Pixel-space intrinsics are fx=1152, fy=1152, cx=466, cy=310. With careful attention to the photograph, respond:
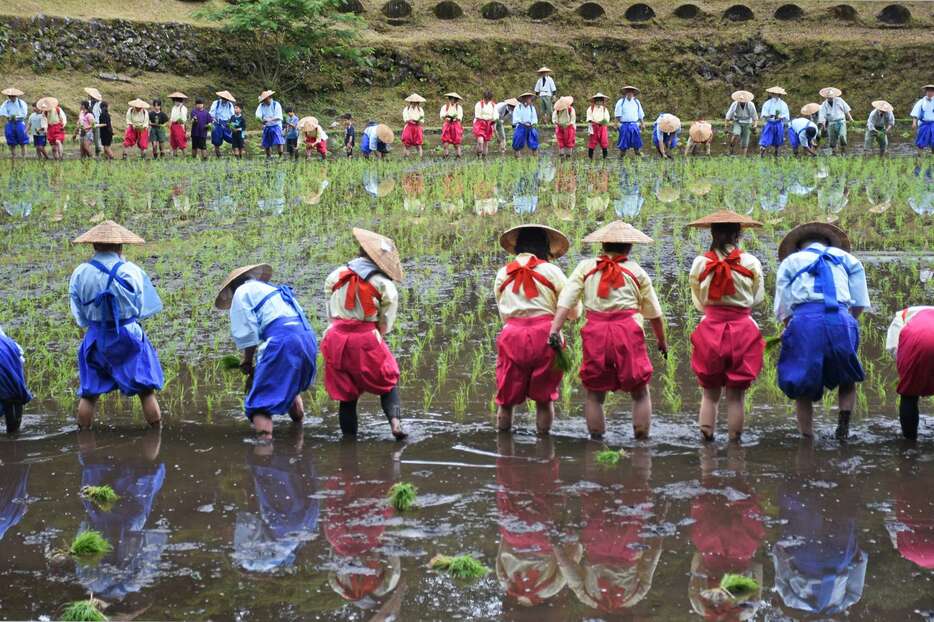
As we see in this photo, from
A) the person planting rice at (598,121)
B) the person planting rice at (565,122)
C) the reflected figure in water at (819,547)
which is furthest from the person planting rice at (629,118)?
the reflected figure in water at (819,547)

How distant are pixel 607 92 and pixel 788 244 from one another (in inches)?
1019

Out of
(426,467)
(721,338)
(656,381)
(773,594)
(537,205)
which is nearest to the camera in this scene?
(773,594)

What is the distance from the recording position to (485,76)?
32.1 m

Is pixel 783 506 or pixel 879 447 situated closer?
pixel 783 506

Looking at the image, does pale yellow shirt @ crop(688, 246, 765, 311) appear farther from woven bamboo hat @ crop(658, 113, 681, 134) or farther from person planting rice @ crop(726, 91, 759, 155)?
person planting rice @ crop(726, 91, 759, 155)

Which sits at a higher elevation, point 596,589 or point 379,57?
point 379,57

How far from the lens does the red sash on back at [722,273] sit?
650 centimetres

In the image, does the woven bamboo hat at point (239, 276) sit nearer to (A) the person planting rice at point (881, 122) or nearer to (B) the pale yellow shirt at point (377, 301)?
(B) the pale yellow shirt at point (377, 301)

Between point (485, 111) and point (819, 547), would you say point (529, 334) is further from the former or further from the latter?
point (485, 111)

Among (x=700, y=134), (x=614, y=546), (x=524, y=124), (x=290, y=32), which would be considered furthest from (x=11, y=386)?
(x=290, y=32)

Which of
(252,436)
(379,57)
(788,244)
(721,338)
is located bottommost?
(252,436)

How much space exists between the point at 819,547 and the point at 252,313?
3558 millimetres

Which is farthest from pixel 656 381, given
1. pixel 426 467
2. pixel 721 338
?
pixel 426 467

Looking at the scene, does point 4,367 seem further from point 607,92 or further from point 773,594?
point 607,92
